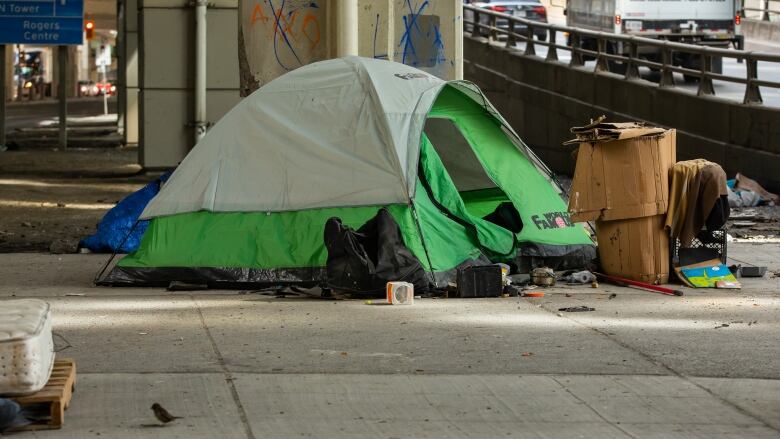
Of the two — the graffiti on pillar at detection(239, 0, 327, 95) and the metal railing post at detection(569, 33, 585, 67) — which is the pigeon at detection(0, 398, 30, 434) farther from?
the metal railing post at detection(569, 33, 585, 67)

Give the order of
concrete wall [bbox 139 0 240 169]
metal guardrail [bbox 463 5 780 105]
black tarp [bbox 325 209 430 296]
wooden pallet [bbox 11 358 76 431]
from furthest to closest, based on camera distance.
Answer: concrete wall [bbox 139 0 240 169] → metal guardrail [bbox 463 5 780 105] → black tarp [bbox 325 209 430 296] → wooden pallet [bbox 11 358 76 431]

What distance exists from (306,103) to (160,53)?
11866 millimetres

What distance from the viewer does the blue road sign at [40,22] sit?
32250 mm

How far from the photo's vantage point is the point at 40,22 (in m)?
32.6

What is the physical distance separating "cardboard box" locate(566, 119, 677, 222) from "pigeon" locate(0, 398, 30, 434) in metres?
6.13

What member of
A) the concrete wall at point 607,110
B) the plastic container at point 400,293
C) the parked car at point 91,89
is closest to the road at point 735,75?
the concrete wall at point 607,110

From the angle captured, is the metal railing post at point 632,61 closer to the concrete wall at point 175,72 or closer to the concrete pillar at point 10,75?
the concrete wall at point 175,72

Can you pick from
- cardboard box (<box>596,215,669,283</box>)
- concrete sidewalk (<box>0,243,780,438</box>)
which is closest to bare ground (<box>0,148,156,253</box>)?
concrete sidewalk (<box>0,243,780,438</box>)

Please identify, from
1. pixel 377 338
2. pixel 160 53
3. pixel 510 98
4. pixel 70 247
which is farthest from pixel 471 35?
pixel 377 338

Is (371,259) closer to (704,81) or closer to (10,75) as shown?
(704,81)

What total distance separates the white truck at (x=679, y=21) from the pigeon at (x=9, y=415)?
2334 cm

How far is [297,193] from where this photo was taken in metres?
10.9

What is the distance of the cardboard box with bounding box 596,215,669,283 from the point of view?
11.0 metres

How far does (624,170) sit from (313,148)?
255 centimetres
